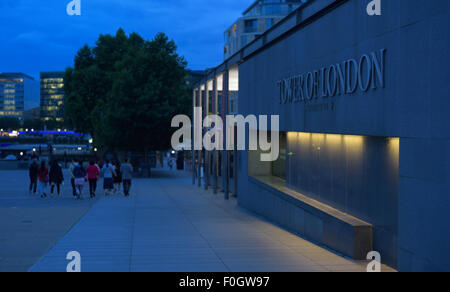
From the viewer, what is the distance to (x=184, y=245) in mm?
10031

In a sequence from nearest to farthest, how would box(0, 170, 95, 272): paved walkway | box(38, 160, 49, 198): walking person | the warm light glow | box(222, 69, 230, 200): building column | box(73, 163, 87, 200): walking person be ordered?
box(0, 170, 95, 272): paved walkway < the warm light glow < box(73, 163, 87, 200): walking person < box(38, 160, 49, 198): walking person < box(222, 69, 230, 200): building column

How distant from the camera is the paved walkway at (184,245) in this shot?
26.4 ft

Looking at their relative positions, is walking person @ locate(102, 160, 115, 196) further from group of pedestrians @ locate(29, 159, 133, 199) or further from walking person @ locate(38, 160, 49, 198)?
walking person @ locate(38, 160, 49, 198)

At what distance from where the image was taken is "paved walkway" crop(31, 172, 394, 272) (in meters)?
8.04

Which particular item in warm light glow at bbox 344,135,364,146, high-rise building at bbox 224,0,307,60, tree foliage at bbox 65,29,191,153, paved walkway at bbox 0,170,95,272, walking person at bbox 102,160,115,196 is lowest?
paved walkway at bbox 0,170,95,272

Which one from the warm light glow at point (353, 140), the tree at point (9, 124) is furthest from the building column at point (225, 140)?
the tree at point (9, 124)

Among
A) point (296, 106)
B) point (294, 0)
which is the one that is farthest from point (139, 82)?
point (294, 0)

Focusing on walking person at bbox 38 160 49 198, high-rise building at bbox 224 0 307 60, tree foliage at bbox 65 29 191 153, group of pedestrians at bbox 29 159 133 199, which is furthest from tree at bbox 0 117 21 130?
walking person at bbox 38 160 49 198

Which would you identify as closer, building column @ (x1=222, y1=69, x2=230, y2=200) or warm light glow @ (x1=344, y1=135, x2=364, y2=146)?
warm light glow @ (x1=344, y1=135, x2=364, y2=146)

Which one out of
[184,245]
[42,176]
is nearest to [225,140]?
[42,176]

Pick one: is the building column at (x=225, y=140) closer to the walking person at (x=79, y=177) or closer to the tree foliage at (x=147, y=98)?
the walking person at (x=79, y=177)

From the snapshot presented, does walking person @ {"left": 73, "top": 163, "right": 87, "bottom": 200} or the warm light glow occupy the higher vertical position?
the warm light glow

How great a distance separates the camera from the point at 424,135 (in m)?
6.51

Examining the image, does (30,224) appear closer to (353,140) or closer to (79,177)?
(79,177)
